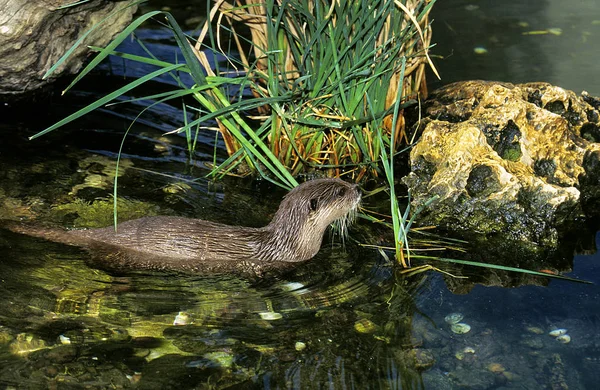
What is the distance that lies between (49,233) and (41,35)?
1.28 meters

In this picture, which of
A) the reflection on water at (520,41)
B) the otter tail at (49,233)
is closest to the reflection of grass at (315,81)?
Result: the otter tail at (49,233)

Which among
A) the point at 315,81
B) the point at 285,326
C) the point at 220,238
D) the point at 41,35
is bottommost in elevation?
the point at 285,326

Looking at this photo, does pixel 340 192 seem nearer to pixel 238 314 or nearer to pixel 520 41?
pixel 238 314

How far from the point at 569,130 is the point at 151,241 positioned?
249 centimetres

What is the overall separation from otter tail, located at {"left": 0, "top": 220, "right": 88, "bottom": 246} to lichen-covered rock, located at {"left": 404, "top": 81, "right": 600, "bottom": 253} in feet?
6.08

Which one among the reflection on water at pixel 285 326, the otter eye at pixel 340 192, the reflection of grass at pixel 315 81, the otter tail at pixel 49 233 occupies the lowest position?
the reflection on water at pixel 285 326

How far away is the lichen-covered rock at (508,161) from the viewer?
4195 mm

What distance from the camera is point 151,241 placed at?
149 inches

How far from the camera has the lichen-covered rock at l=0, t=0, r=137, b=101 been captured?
426 centimetres

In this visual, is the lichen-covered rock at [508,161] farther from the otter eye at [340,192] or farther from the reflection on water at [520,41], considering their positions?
the reflection on water at [520,41]

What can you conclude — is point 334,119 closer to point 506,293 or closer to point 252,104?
point 252,104

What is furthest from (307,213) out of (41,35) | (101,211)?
(41,35)

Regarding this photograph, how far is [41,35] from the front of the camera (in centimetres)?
446

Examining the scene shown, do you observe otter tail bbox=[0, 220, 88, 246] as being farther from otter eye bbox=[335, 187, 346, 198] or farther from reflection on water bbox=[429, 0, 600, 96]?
reflection on water bbox=[429, 0, 600, 96]
